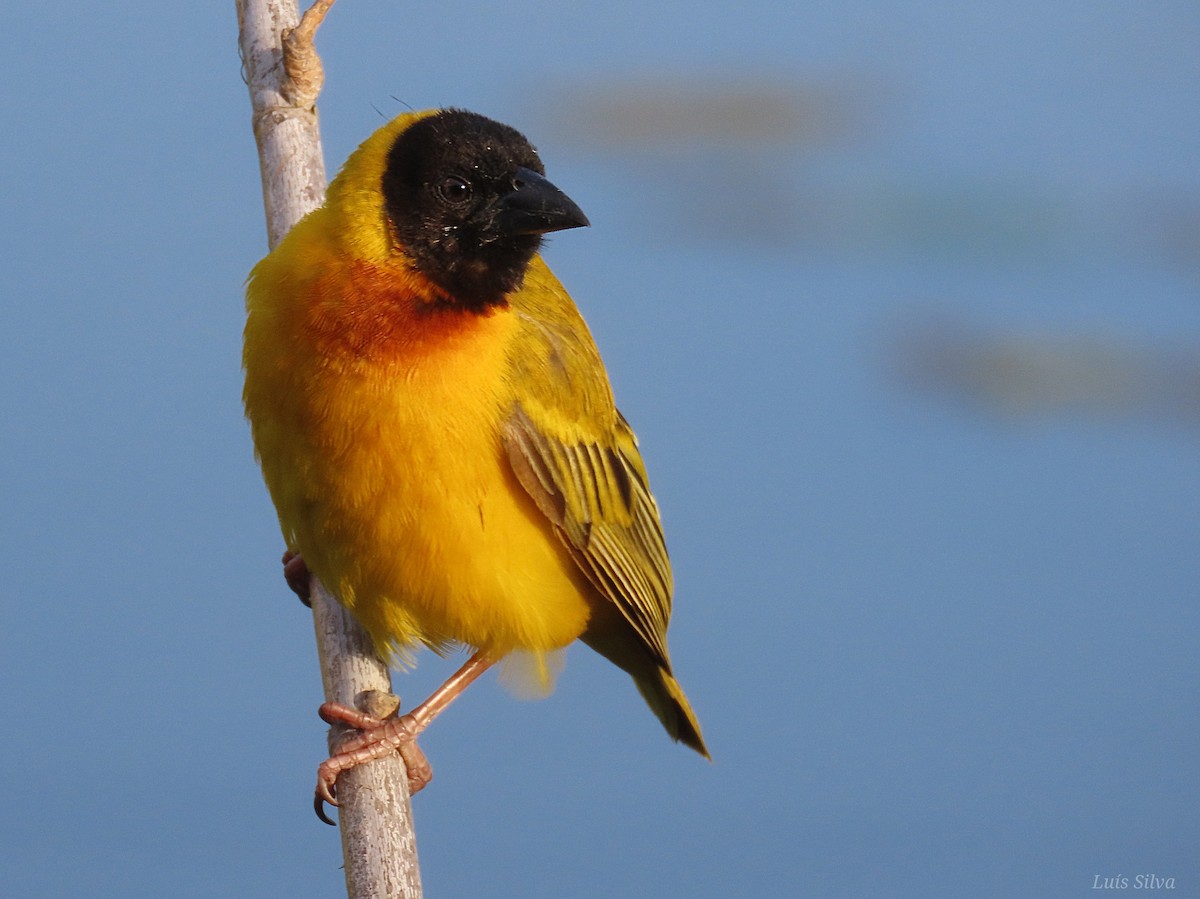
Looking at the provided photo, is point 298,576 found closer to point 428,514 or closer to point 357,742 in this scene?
point 357,742

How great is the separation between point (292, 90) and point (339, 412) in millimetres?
916

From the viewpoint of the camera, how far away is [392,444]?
9.53 feet

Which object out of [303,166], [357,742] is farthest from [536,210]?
[357,742]

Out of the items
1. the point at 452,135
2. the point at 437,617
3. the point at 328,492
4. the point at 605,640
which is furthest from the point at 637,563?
the point at 452,135

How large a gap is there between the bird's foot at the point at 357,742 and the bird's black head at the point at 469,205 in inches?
35.4

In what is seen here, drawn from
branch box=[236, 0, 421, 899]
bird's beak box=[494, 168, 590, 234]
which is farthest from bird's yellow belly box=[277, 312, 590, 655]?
bird's beak box=[494, 168, 590, 234]

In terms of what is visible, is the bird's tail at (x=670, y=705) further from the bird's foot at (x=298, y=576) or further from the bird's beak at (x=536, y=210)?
the bird's beak at (x=536, y=210)

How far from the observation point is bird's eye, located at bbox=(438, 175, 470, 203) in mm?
3002

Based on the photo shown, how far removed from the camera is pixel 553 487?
315 centimetres

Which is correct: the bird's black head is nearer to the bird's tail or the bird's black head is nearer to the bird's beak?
the bird's beak

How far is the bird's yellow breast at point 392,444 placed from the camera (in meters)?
2.91

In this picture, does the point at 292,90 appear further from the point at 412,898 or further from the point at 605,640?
the point at 412,898

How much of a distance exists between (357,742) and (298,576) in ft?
1.89

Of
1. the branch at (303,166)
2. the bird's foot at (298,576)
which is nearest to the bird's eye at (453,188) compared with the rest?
the branch at (303,166)
